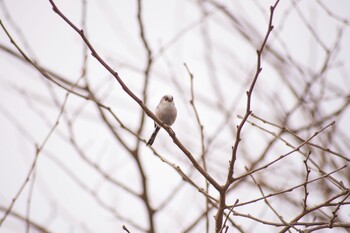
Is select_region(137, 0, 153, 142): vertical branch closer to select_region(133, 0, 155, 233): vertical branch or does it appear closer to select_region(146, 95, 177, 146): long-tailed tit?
select_region(133, 0, 155, 233): vertical branch

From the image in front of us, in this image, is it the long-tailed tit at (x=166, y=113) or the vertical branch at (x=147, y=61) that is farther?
the long-tailed tit at (x=166, y=113)

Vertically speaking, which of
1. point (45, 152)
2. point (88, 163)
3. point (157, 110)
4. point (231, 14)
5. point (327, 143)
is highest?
point (231, 14)

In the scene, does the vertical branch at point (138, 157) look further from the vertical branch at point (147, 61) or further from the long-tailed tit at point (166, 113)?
the long-tailed tit at point (166, 113)

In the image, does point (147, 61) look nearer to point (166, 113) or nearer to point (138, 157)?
point (166, 113)

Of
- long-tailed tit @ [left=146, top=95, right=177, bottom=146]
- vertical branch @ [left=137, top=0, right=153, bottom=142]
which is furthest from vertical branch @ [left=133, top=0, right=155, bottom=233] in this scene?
long-tailed tit @ [left=146, top=95, right=177, bottom=146]

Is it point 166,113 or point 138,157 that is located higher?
point 166,113

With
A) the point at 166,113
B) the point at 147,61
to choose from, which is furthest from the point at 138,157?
the point at 147,61

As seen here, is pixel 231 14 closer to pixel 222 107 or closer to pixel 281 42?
pixel 281 42

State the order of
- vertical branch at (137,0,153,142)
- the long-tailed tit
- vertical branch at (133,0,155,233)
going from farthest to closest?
the long-tailed tit < vertical branch at (133,0,155,233) < vertical branch at (137,0,153,142)

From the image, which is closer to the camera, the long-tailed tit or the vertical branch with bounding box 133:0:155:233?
the vertical branch with bounding box 133:0:155:233

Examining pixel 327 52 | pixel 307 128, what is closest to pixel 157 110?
pixel 307 128

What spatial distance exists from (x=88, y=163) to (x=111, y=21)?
1.83 meters

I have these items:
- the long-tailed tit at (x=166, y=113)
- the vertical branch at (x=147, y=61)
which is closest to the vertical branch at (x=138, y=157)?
the vertical branch at (x=147, y=61)

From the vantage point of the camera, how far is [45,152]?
3.05 meters
